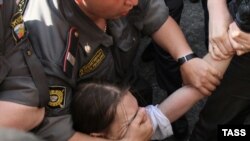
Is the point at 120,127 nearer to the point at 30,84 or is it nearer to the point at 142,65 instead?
the point at 30,84

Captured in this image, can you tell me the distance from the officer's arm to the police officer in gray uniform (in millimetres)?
15

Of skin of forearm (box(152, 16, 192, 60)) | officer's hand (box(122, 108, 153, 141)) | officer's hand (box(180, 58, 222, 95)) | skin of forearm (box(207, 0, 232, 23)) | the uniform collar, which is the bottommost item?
officer's hand (box(122, 108, 153, 141))

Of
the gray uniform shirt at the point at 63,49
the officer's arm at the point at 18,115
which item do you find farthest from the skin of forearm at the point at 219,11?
the officer's arm at the point at 18,115

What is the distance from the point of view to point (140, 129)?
1.60 metres

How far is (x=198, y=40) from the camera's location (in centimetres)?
286

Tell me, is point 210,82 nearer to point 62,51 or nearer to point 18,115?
point 62,51

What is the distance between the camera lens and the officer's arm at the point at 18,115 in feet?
4.25

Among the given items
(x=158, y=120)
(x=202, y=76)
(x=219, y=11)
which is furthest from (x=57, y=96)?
(x=219, y=11)

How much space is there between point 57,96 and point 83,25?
253 mm

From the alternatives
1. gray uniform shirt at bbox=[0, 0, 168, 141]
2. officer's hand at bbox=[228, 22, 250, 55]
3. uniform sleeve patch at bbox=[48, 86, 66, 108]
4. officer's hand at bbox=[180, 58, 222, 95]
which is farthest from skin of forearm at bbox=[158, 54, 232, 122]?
uniform sleeve patch at bbox=[48, 86, 66, 108]

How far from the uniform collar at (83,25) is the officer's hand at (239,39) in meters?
0.43

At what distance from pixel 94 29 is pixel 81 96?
23 centimetres

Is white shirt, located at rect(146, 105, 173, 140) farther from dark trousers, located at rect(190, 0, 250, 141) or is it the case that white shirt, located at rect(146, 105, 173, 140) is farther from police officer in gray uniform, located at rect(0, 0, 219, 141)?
dark trousers, located at rect(190, 0, 250, 141)

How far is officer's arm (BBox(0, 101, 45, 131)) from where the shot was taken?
1.29 metres
